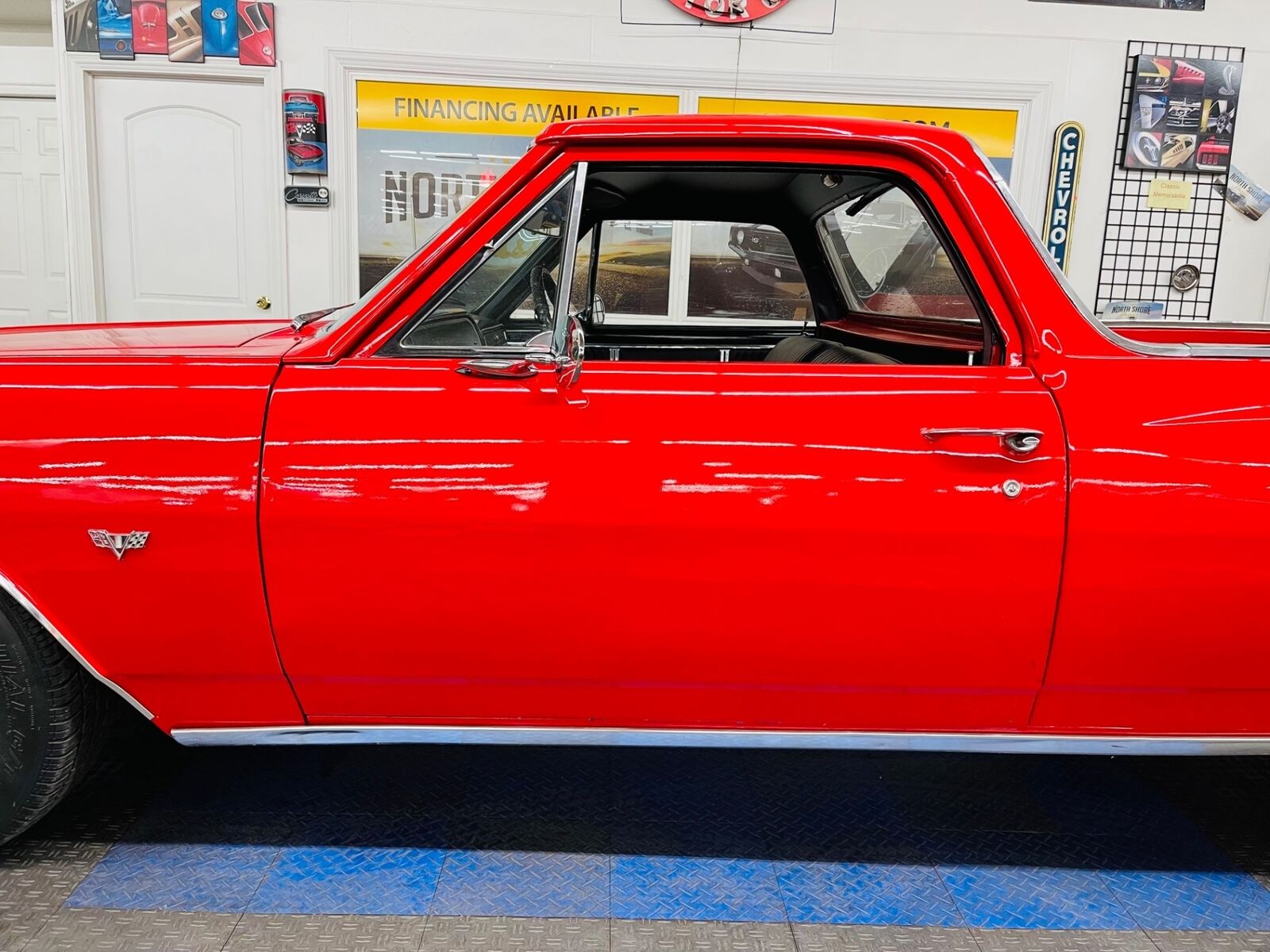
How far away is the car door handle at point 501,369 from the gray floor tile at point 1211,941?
1.70 meters

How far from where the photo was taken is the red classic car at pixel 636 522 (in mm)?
1598

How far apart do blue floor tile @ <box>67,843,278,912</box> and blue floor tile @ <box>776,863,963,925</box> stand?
3.79 feet

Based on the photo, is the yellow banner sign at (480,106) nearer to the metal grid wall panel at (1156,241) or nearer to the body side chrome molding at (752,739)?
the metal grid wall panel at (1156,241)

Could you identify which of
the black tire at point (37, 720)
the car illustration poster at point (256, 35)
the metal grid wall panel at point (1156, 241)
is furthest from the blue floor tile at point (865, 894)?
the car illustration poster at point (256, 35)

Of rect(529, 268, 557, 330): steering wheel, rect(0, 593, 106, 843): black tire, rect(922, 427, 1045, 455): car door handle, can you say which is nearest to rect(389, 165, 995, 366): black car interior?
rect(529, 268, 557, 330): steering wheel

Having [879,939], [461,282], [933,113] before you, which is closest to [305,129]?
[933,113]

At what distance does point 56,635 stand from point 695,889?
4.51 feet

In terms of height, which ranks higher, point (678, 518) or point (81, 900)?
point (678, 518)

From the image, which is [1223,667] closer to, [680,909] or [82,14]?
[680,909]

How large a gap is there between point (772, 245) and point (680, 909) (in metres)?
1.95

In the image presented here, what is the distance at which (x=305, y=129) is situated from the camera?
4.64 metres

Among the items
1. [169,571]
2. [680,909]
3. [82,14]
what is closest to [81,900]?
[169,571]

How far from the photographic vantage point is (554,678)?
5.57 ft

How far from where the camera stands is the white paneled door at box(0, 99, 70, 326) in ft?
16.8
